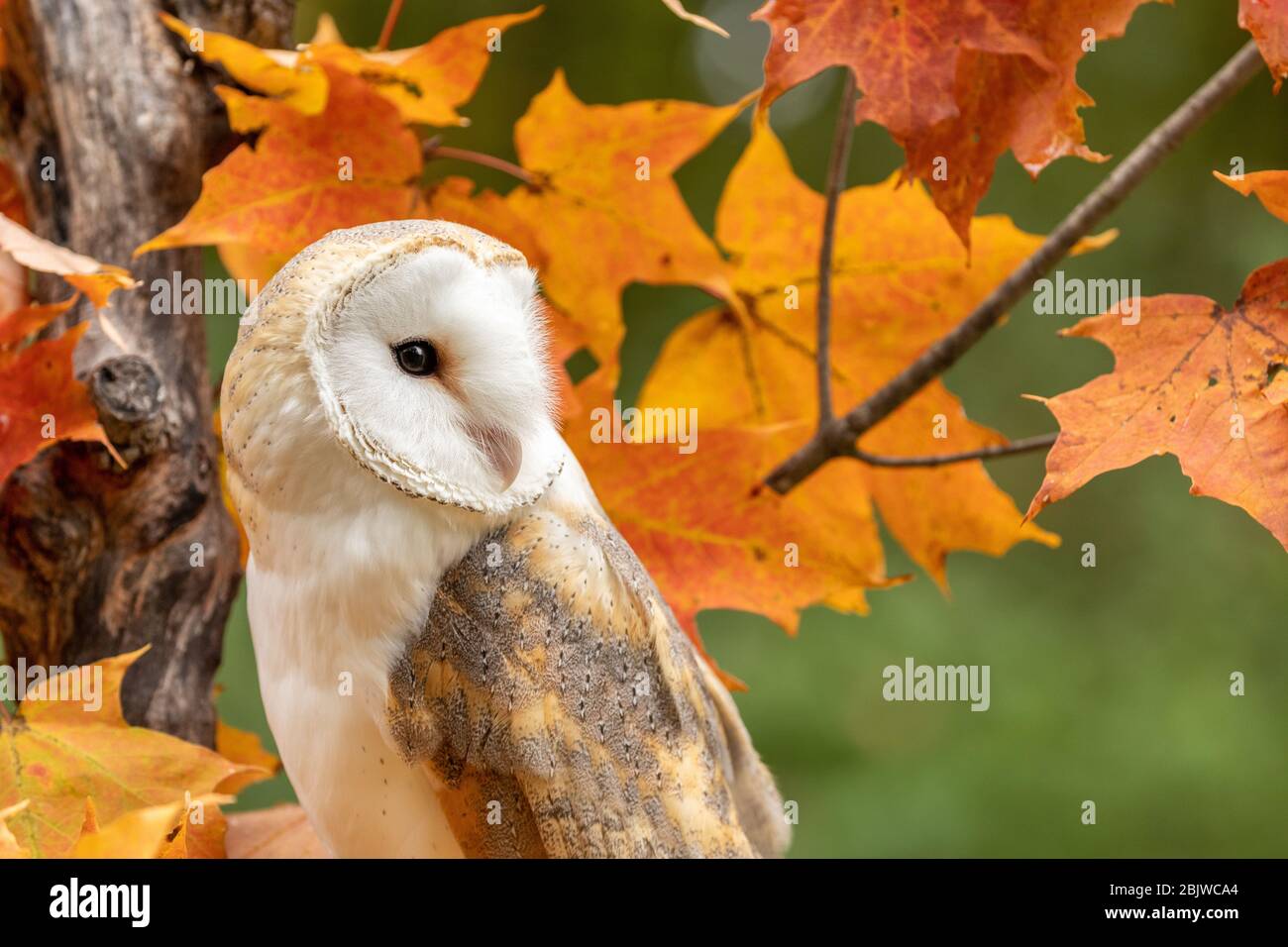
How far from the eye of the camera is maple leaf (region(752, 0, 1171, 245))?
0.58 meters

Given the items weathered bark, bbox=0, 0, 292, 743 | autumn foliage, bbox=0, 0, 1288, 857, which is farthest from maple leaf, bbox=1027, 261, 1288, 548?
weathered bark, bbox=0, 0, 292, 743

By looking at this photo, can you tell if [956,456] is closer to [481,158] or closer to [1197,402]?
[1197,402]

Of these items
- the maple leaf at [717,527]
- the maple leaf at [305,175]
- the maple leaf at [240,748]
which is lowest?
the maple leaf at [240,748]

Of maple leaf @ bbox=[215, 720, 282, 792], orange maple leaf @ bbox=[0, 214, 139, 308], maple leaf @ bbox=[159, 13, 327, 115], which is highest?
maple leaf @ bbox=[159, 13, 327, 115]

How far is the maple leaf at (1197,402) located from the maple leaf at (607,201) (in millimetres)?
277

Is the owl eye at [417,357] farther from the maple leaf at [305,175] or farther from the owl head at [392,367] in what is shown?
the maple leaf at [305,175]

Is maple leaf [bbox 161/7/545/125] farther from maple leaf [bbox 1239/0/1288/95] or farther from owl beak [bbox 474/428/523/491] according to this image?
maple leaf [bbox 1239/0/1288/95]

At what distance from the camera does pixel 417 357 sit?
1.85 feet

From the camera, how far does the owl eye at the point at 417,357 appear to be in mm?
562

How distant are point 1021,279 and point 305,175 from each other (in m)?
0.42

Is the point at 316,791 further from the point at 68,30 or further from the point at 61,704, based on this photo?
the point at 68,30

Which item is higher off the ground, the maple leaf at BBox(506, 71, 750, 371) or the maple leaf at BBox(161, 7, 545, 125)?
the maple leaf at BBox(161, 7, 545, 125)

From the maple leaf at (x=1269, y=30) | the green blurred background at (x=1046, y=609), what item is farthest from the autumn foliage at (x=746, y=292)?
the green blurred background at (x=1046, y=609)
